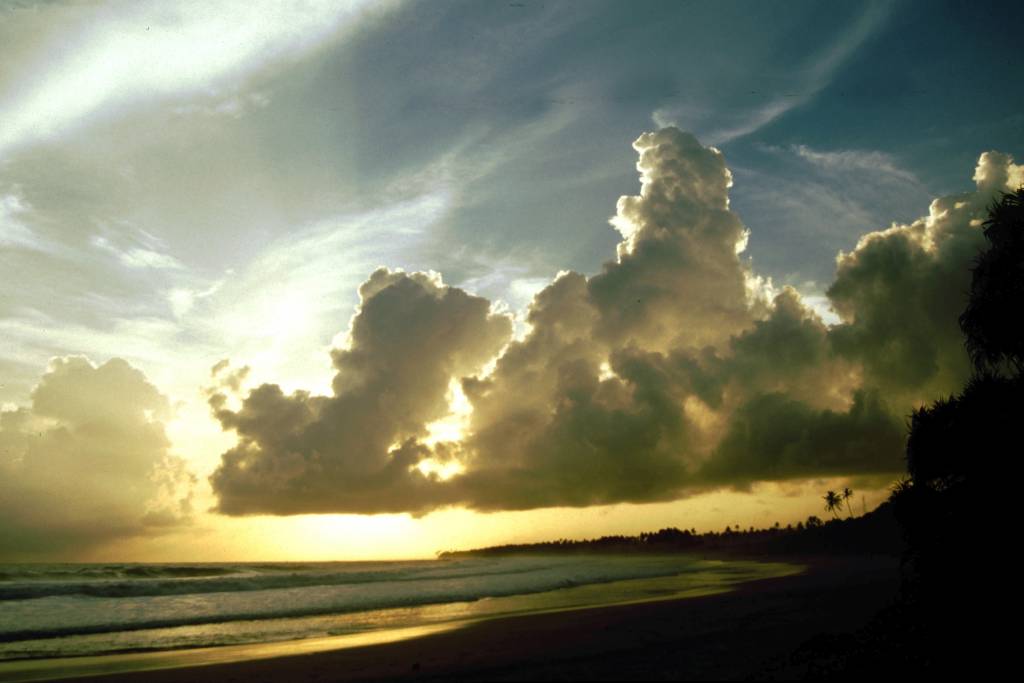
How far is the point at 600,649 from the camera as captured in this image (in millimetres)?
15367

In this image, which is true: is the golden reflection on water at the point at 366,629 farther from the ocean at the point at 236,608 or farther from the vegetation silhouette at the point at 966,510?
the vegetation silhouette at the point at 966,510

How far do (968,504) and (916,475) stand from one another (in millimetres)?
1364

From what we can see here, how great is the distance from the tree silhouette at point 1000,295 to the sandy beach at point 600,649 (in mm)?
6756

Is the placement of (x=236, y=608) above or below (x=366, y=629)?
below

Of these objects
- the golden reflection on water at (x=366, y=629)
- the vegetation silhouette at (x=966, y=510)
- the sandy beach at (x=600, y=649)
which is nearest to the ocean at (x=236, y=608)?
the golden reflection on water at (x=366, y=629)

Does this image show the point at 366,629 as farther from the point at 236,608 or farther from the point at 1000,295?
the point at 1000,295

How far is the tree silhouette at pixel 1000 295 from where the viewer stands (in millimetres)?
10945

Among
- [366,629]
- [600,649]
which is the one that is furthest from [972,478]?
[366,629]

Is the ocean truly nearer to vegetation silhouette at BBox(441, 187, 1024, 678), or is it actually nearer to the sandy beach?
the sandy beach

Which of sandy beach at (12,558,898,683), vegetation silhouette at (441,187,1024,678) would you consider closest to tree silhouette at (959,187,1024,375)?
vegetation silhouette at (441,187,1024,678)

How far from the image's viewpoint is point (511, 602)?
33.2m

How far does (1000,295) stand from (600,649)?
1143cm

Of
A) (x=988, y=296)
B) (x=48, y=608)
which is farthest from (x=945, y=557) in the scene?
(x=48, y=608)

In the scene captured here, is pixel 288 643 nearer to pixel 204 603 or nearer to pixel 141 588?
pixel 204 603
